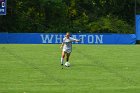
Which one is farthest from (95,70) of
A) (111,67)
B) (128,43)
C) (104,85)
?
(128,43)

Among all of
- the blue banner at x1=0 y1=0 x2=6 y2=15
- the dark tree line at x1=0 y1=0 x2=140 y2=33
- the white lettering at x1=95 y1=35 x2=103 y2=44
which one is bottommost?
the white lettering at x1=95 y1=35 x2=103 y2=44

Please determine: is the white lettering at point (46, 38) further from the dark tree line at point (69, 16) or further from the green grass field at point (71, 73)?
the green grass field at point (71, 73)

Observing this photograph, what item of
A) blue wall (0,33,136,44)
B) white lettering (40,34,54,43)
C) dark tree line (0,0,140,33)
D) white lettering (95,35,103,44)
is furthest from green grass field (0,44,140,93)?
dark tree line (0,0,140,33)

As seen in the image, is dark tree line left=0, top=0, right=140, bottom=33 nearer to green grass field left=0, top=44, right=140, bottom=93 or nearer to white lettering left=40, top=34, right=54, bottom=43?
white lettering left=40, top=34, right=54, bottom=43

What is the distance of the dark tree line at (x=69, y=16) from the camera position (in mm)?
69750

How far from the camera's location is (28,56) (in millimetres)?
37469

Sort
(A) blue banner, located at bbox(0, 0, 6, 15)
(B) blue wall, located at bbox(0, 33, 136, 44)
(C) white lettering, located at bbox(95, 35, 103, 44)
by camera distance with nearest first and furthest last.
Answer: (A) blue banner, located at bbox(0, 0, 6, 15)
(B) blue wall, located at bbox(0, 33, 136, 44)
(C) white lettering, located at bbox(95, 35, 103, 44)

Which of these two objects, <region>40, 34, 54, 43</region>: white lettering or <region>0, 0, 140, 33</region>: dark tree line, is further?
<region>0, 0, 140, 33</region>: dark tree line

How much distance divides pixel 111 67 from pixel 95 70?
1862 mm

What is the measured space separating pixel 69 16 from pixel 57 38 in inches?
671

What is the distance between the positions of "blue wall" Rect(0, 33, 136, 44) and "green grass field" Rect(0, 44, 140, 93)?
17.1 metres

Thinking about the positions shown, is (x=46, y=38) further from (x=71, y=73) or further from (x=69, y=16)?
(x=71, y=73)

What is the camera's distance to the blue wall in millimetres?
58156

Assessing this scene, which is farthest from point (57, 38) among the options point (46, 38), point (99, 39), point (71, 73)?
point (71, 73)
